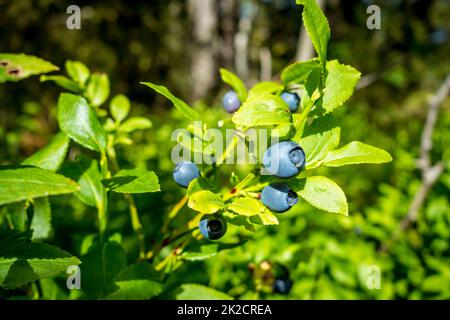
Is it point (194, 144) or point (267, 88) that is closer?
point (194, 144)

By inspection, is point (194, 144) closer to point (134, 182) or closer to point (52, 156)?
point (134, 182)

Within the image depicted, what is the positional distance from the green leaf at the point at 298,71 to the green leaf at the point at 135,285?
0.46 metres

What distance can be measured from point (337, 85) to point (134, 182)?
39 cm

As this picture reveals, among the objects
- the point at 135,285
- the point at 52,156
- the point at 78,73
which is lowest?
the point at 135,285

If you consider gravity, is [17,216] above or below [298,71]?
below

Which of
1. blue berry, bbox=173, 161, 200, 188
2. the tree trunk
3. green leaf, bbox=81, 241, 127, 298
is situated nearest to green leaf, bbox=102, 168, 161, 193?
blue berry, bbox=173, 161, 200, 188

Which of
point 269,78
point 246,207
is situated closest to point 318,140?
point 246,207

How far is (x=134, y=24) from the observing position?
7.97 m

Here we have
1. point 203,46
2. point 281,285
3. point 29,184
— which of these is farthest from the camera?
point 203,46

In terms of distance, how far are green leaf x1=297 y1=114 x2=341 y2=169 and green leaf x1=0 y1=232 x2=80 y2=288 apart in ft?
1.37

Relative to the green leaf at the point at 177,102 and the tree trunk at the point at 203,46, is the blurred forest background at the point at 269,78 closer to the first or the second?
the tree trunk at the point at 203,46

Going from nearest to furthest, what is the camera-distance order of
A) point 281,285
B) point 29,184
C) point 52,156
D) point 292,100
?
point 29,184
point 292,100
point 52,156
point 281,285

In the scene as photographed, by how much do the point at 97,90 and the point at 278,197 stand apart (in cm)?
67

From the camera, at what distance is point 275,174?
67 cm
